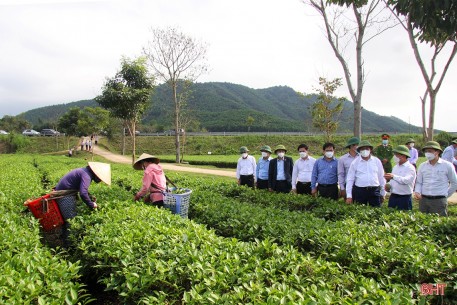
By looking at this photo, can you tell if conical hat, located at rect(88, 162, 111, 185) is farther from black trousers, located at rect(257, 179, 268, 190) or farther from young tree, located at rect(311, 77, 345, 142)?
young tree, located at rect(311, 77, 345, 142)

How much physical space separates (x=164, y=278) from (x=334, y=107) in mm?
15743

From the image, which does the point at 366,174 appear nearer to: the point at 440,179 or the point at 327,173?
the point at 327,173

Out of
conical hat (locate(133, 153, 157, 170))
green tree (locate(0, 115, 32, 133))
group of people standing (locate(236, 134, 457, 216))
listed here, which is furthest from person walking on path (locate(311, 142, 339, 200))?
green tree (locate(0, 115, 32, 133))

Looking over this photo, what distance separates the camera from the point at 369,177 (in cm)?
A: 617

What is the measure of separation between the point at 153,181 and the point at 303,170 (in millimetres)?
3596

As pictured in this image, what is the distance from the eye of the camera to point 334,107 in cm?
1698

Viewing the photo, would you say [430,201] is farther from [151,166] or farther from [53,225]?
[53,225]

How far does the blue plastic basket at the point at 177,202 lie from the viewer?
5.82 m

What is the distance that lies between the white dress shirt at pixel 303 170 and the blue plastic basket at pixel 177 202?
9.56 feet

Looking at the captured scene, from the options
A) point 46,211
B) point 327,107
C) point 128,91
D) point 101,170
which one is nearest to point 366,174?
point 101,170

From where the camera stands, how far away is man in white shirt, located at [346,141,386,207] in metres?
6.18

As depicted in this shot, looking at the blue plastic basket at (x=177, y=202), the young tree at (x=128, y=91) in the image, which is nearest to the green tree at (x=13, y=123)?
the young tree at (x=128, y=91)

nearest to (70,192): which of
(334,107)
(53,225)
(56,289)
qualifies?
(53,225)

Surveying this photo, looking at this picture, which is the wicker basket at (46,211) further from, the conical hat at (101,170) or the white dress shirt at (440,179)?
the white dress shirt at (440,179)
